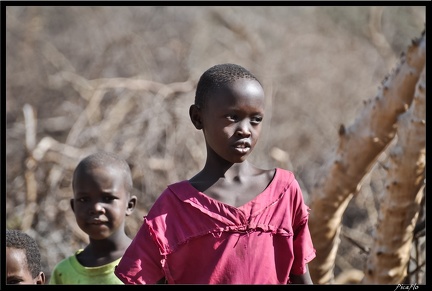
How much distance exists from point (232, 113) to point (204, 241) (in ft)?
1.17

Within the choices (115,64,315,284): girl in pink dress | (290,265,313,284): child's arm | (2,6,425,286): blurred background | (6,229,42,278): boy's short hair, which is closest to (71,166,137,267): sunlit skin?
(6,229,42,278): boy's short hair

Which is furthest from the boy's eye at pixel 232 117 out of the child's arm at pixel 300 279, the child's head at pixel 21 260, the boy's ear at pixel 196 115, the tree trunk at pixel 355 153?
the tree trunk at pixel 355 153

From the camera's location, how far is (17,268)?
2.87 m

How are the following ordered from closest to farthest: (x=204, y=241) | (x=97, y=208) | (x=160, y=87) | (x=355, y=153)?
(x=204, y=241)
(x=97, y=208)
(x=355, y=153)
(x=160, y=87)

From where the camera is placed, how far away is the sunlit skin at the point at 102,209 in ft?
10.6

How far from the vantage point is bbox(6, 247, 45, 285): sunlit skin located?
2852 millimetres

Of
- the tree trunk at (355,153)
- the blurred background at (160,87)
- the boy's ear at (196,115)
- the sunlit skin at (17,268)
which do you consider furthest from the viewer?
the blurred background at (160,87)

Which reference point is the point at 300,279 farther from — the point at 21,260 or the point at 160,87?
Result: the point at 160,87

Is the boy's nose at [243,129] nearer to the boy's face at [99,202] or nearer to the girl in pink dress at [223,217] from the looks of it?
the girl in pink dress at [223,217]

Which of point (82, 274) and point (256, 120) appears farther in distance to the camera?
point (82, 274)

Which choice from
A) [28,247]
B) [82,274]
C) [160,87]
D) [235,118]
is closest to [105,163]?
[82,274]

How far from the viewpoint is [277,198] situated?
2430 mm

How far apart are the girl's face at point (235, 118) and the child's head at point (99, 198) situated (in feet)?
3.13

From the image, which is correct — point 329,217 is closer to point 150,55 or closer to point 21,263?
point 21,263
